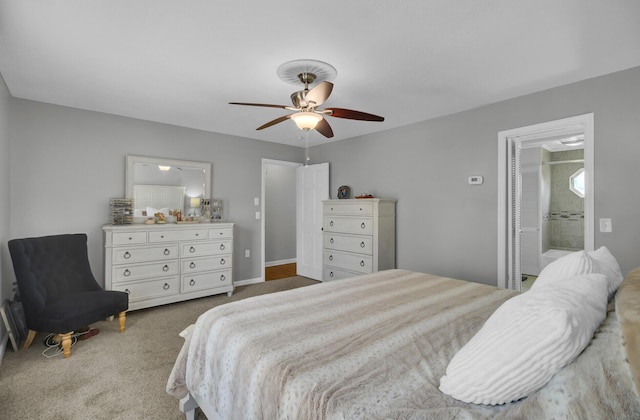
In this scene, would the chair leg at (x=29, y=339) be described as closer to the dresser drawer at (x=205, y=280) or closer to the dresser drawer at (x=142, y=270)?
the dresser drawer at (x=142, y=270)

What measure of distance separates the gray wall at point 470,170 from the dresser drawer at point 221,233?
6.15ft

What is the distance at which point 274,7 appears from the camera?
1758 mm

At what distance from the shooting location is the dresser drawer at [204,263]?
3.87m

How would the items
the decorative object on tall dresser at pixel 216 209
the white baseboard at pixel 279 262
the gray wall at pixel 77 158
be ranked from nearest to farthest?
the gray wall at pixel 77 158 → the decorative object on tall dresser at pixel 216 209 → the white baseboard at pixel 279 262

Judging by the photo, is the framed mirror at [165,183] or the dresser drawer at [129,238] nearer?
the dresser drawer at [129,238]

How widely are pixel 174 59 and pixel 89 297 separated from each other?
7.22 ft

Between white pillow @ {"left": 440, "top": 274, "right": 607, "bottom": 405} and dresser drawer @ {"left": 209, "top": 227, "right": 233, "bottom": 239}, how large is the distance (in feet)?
11.9

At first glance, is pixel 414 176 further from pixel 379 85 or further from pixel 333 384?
pixel 333 384

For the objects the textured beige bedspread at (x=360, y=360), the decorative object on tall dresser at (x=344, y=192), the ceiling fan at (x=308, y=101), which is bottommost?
the textured beige bedspread at (x=360, y=360)

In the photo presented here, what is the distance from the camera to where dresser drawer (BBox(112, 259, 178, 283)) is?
335 centimetres

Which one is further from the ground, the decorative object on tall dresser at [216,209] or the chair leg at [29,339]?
the decorative object on tall dresser at [216,209]

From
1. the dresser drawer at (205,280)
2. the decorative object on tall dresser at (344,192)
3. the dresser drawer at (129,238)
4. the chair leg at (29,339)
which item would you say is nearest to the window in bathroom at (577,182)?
the decorative object on tall dresser at (344,192)

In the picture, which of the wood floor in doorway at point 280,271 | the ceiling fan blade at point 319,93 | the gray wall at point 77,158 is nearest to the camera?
the ceiling fan blade at point 319,93

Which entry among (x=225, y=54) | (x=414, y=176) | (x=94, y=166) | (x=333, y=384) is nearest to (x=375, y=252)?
(x=414, y=176)
